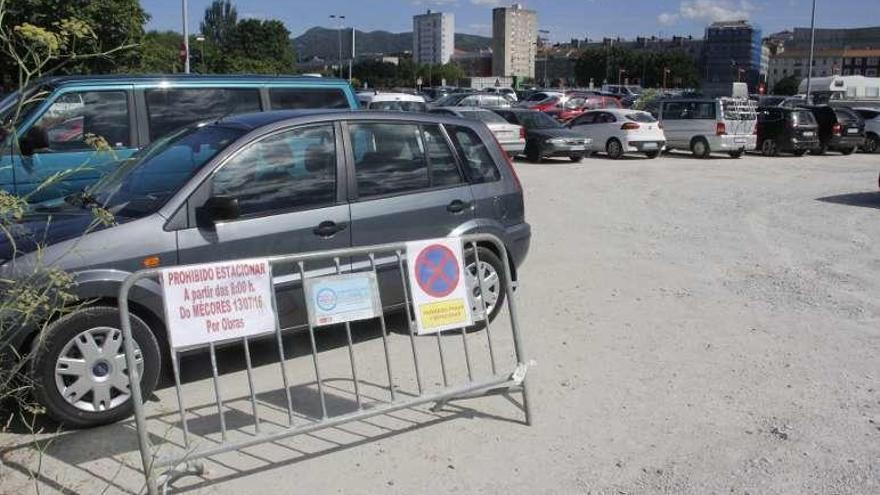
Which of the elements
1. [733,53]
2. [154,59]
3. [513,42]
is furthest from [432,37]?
[154,59]

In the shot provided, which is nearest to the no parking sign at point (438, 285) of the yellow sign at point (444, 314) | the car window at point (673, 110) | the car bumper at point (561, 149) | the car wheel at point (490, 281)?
the yellow sign at point (444, 314)

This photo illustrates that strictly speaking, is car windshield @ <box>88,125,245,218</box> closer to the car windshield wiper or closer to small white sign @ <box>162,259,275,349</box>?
the car windshield wiper

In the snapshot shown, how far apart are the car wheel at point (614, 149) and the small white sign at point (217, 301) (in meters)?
20.6

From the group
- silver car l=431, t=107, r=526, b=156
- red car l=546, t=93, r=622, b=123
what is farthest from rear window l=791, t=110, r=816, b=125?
silver car l=431, t=107, r=526, b=156

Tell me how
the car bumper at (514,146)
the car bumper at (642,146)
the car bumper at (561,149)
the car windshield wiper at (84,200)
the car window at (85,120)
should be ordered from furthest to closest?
1. the car bumper at (642,146)
2. the car bumper at (561,149)
3. the car bumper at (514,146)
4. the car window at (85,120)
5. the car windshield wiper at (84,200)

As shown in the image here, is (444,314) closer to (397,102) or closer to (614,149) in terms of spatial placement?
(397,102)

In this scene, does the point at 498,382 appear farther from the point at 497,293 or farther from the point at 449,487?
the point at 497,293

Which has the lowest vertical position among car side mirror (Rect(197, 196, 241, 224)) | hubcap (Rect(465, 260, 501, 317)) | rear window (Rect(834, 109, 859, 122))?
hubcap (Rect(465, 260, 501, 317))

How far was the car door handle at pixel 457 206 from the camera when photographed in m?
6.11

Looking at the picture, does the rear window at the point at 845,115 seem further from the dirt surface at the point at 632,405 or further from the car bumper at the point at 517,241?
the car bumper at the point at 517,241

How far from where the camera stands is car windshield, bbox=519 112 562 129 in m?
22.3

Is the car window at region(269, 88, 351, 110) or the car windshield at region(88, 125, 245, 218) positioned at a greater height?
the car window at region(269, 88, 351, 110)

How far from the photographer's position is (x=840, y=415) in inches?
191

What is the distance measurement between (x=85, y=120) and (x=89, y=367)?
3991 millimetres
